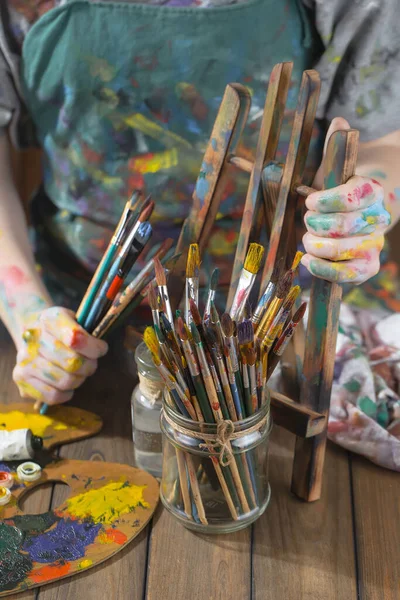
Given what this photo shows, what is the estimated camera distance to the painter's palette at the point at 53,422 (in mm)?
853

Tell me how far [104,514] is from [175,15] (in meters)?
0.52

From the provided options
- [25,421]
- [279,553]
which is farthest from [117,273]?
[279,553]

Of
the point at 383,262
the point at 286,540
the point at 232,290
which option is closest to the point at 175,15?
the point at 232,290

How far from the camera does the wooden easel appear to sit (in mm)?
693

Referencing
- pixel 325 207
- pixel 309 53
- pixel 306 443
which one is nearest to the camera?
pixel 325 207

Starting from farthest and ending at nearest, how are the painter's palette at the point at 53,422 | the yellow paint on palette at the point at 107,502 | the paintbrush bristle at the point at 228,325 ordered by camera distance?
the painter's palette at the point at 53,422 < the yellow paint on palette at the point at 107,502 < the paintbrush bristle at the point at 228,325

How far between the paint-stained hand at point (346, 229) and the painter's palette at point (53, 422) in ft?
1.11

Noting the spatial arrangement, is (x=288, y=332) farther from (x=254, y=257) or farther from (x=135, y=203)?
(x=135, y=203)

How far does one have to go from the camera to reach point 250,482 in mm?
717

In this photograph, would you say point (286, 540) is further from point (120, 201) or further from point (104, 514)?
point (120, 201)

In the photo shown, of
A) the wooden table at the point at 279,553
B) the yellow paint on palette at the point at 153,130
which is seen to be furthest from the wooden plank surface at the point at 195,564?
the yellow paint on palette at the point at 153,130

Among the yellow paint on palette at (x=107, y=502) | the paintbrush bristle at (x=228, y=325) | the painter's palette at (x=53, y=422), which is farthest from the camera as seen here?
the painter's palette at (x=53, y=422)

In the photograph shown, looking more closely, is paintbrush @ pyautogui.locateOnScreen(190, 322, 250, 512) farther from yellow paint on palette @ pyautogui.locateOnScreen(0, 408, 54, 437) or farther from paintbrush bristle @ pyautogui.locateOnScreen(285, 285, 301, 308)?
yellow paint on palette @ pyautogui.locateOnScreen(0, 408, 54, 437)

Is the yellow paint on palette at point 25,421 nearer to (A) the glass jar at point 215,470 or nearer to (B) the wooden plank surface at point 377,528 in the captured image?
(A) the glass jar at point 215,470
